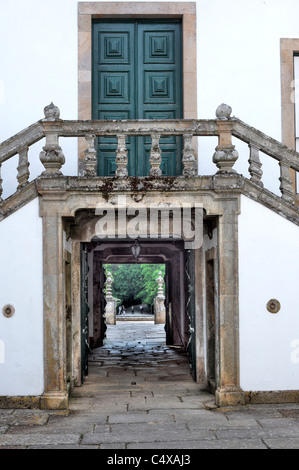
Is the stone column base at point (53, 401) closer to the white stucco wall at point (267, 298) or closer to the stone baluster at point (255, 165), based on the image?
the white stucco wall at point (267, 298)

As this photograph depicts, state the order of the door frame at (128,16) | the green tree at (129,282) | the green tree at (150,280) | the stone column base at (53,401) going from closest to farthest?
the stone column base at (53,401) < the door frame at (128,16) < the green tree at (150,280) < the green tree at (129,282)

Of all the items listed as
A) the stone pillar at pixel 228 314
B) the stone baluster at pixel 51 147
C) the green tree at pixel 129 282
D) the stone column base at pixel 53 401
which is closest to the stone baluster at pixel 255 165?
the stone pillar at pixel 228 314

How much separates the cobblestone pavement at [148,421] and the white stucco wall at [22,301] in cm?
44

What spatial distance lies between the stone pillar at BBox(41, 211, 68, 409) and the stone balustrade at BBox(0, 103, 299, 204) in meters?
0.67

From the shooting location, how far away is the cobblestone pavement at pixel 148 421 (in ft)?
20.7

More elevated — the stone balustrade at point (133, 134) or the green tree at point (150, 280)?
the stone balustrade at point (133, 134)

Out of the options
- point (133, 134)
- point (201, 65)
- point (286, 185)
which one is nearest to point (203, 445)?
point (286, 185)

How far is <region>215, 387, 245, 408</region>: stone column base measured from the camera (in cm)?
802

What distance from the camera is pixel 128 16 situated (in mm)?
10086

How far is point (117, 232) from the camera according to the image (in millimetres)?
9008

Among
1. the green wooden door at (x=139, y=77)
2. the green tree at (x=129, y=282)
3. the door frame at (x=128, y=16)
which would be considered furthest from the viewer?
the green tree at (x=129, y=282)

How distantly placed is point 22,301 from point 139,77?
4359 mm

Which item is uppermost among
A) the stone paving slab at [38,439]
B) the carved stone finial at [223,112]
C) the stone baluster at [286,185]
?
the carved stone finial at [223,112]

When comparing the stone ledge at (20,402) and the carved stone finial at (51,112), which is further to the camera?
the carved stone finial at (51,112)
